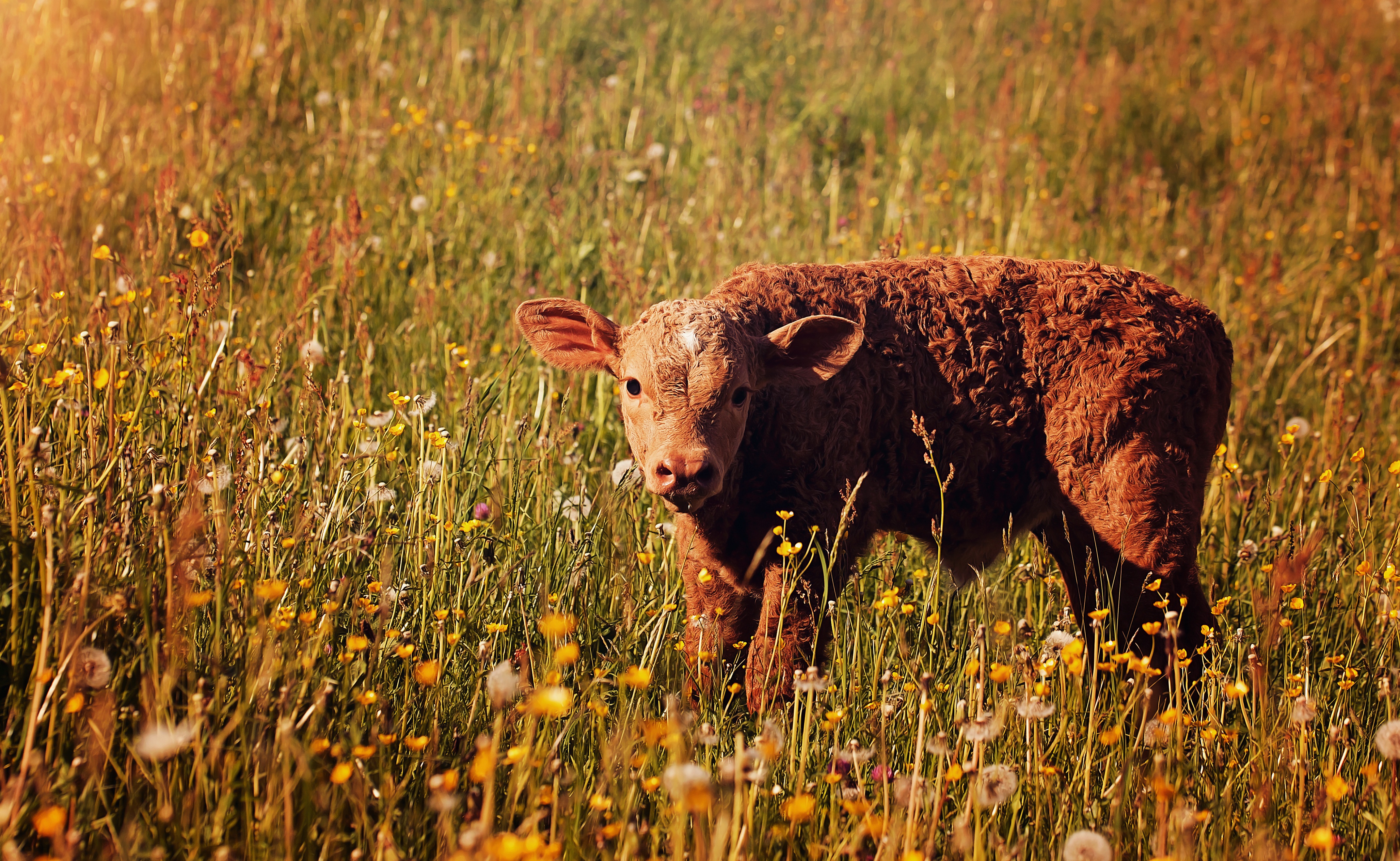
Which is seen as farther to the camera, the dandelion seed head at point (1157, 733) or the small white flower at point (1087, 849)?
the dandelion seed head at point (1157, 733)

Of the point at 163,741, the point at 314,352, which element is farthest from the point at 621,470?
the point at 163,741

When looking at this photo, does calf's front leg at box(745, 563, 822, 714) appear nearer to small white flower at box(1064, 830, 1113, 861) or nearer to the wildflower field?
the wildflower field

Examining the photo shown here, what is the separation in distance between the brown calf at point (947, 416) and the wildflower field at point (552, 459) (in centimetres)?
16

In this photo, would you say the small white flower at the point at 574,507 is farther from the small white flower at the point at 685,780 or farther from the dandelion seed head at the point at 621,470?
the small white flower at the point at 685,780

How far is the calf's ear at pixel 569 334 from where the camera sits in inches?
123

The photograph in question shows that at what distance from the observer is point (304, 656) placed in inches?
73.1

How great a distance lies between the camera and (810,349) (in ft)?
10.2

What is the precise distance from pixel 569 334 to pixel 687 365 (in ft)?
2.00

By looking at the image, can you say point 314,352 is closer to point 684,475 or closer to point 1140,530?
point 684,475

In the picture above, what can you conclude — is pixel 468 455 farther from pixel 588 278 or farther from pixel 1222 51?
pixel 1222 51

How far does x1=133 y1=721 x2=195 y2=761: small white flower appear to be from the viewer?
1.57 meters

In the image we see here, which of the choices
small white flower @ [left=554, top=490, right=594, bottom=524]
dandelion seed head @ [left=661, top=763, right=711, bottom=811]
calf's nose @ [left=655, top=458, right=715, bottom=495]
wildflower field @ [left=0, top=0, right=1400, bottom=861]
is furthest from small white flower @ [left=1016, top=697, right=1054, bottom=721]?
small white flower @ [left=554, top=490, right=594, bottom=524]

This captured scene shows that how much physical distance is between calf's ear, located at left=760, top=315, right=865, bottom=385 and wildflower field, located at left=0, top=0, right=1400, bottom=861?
429mm

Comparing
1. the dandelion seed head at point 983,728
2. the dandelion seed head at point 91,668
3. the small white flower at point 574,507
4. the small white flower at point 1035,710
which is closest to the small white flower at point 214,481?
the dandelion seed head at point 91,668
